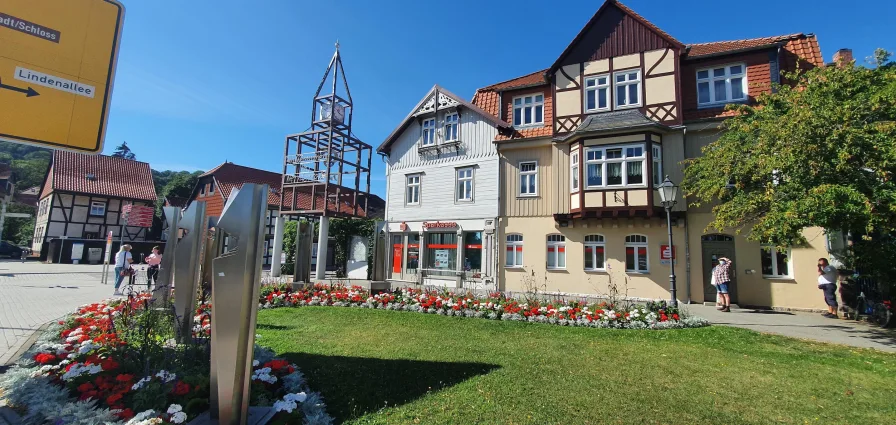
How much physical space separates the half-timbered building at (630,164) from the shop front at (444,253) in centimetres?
96

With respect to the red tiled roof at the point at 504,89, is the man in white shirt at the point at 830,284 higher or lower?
lower

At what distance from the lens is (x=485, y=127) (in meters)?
20.3

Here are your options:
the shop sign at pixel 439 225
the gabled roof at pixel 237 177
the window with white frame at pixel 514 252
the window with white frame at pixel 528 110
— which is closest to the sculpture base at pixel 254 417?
the window with white frame at pixel 514 252

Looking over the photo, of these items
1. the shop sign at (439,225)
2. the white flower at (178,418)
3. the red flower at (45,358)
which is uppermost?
the shop sign at (439,225)

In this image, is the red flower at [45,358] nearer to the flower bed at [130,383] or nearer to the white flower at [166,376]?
the flower bed at [130,383]

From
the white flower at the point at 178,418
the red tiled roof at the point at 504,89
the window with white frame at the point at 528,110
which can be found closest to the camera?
the white flower at the point at 178,418

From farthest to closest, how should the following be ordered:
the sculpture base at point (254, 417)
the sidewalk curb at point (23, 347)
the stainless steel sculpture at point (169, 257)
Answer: the stainless steel sculpture at point (169, 257) → the sidewalk curb at point (23, 347) → the sculpture base at point (254, 417)

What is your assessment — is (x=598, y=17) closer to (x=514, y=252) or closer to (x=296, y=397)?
(x=514, y=252)

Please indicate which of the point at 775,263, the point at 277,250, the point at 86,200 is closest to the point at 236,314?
the point at 775,263

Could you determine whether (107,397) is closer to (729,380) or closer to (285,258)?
(729,380)

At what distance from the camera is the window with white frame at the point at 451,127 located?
70.1 ft

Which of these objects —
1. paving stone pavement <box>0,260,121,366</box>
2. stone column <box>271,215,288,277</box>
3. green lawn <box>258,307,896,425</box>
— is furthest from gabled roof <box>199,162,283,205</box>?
green lawn <box>258,307,896,425</box>

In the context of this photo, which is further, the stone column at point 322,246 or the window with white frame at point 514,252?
the stone column at point 322,246

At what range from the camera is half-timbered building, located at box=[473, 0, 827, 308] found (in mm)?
15117
